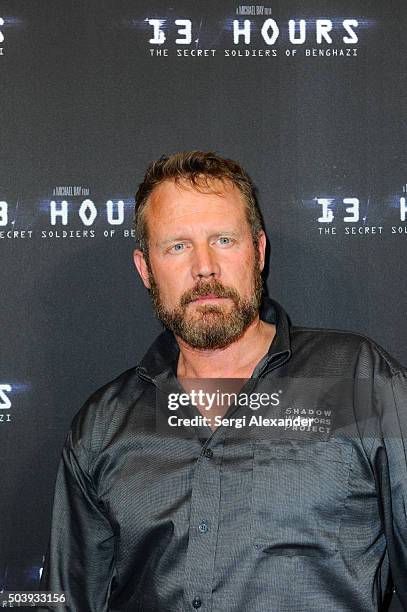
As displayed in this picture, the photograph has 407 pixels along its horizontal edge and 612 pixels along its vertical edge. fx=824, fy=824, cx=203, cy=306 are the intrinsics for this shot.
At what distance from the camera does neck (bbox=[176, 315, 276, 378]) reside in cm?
160

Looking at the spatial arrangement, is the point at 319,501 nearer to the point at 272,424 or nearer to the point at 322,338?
the point at 272,424

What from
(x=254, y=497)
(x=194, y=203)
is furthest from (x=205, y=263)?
(x=254, y=497)

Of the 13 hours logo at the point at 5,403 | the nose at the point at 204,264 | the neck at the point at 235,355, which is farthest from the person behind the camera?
the 13 hours logo at the point at 5,403

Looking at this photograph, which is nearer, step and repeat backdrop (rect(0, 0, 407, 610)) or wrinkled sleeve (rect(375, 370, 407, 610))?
wrinkled sleeve (rect(375, 370, 407, 610))

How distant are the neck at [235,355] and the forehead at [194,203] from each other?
0.22 metres

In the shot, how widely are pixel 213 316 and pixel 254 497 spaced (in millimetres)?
336

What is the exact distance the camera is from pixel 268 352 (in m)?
1.55

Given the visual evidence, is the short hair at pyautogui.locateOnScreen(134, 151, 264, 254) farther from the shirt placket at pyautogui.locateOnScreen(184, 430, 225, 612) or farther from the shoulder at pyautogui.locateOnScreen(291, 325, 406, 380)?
the shirt placket at pyautogui.locateOnScreen(184, 430, 225, 612)

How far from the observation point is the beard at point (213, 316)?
59.9 inches

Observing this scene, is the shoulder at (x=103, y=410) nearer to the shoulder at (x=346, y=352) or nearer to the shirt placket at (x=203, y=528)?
the shirt placket at (x=203, y=528)

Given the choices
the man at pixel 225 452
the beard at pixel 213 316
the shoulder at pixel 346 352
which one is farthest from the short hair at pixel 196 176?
the shoulder at pixel 346 352

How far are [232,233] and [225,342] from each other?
21cm

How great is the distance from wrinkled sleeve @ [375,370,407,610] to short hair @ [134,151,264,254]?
A: 412mm

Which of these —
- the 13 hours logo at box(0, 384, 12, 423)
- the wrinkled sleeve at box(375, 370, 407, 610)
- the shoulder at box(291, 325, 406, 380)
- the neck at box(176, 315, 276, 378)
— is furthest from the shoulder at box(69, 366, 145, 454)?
the wrinkled sleeve at box(375, 370, 407, 610)
